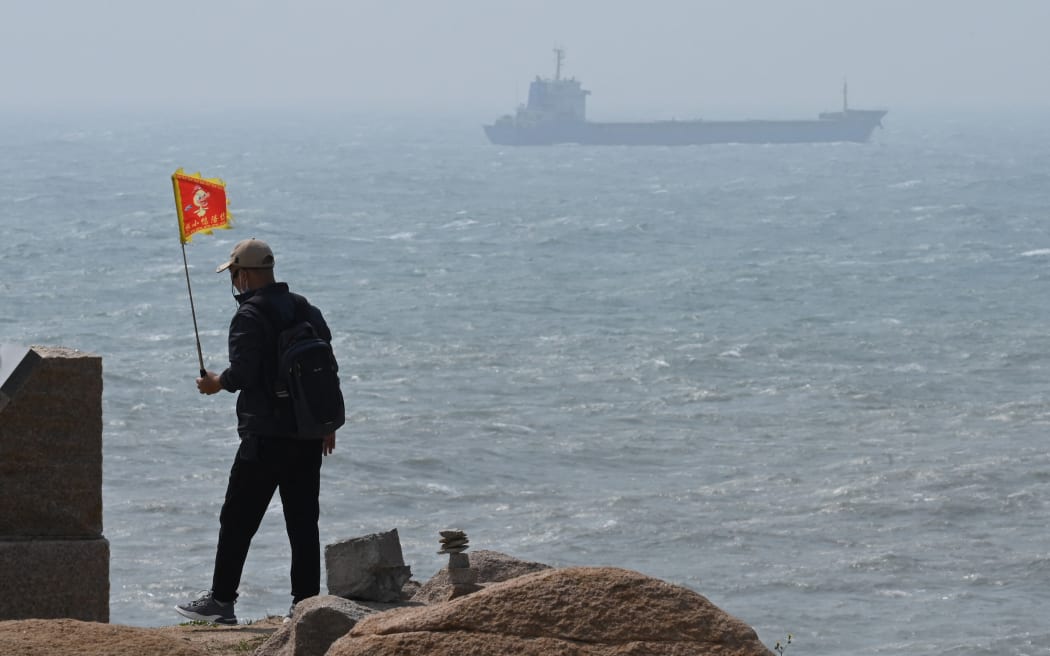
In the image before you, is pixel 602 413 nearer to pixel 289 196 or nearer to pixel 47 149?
pixel 289 196

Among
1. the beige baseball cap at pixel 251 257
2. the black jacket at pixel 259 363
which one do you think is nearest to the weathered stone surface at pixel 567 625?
the black jacket at pixel 259 363

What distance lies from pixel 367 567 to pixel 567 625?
2611 mm

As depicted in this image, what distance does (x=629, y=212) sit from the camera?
7406cm

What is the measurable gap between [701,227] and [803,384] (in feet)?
A: 123

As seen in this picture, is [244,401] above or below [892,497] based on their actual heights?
above

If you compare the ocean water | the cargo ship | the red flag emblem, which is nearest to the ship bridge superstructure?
the cargo ship

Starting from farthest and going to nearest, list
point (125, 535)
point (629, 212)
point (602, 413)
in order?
1. point (629, 212)
2. point (602, 413)
3. point (125, 535)

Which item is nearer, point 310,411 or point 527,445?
point 310,411

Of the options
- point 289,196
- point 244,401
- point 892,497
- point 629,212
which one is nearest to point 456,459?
point 892,497

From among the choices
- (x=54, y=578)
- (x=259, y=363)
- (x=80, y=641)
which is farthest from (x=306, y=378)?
(x=80, y=641)

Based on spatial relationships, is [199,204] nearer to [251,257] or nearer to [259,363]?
[251,257]

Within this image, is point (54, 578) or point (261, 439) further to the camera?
point (261, 439)

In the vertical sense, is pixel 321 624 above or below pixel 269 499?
below

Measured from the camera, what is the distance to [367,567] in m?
6.54
